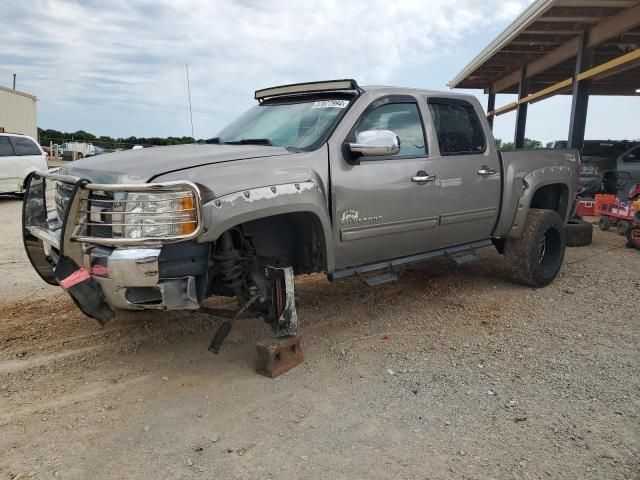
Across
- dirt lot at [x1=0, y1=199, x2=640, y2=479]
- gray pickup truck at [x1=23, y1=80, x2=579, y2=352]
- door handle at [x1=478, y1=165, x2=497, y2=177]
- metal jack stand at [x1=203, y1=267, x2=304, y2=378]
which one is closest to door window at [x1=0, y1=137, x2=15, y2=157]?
dirt lot at [x1=0, y1=199, x2=640, y2=479]

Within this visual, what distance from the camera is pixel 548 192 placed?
5.97m

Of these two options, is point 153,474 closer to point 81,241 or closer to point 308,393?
point 308,393

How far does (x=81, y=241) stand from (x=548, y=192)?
5062 mm

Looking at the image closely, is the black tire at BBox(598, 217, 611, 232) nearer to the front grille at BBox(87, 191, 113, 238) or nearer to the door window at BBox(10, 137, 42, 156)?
the front grille at BBox(87, 191, 113, 238)

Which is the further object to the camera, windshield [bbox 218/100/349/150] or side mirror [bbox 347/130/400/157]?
windshield [bbox 218/100/349/150]

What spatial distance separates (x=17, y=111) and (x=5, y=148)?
85.3 ft

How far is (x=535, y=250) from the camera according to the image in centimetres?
536

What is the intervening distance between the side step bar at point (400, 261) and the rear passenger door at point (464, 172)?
7 cm

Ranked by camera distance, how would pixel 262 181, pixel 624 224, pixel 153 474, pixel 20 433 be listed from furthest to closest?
pixel 624 224
pixel 262 181
pixel 20 433
pixel 153 474

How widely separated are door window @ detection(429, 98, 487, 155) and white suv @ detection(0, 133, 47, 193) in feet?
35.5

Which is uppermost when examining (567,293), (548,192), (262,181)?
(262,181)

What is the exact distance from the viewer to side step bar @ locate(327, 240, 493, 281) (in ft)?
12.8

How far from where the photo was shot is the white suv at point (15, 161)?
12.5 metres

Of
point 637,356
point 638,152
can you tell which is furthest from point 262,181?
point 638,152
